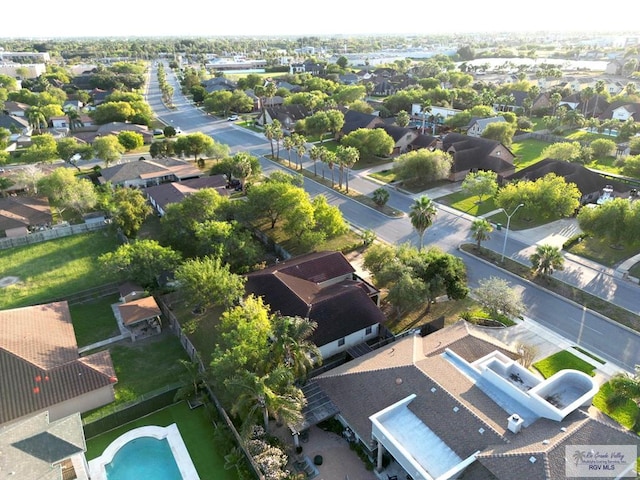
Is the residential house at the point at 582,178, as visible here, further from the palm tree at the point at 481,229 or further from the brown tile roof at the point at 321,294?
the brown tile roof at the point at 321,294

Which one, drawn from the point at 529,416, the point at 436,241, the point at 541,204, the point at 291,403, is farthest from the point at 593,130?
the point at 291,403

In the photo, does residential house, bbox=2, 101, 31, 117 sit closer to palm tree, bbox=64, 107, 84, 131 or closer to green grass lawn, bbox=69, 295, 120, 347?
palm tree, bbox=64, 107, 84, 131

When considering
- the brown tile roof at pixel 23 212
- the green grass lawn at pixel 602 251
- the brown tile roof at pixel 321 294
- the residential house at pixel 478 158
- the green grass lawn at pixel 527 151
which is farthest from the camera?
the green grass lawn at pixel 527 151

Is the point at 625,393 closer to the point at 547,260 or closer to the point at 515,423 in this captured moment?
the point at 515,423

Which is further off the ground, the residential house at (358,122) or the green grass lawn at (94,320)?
the residential house at (358,122)

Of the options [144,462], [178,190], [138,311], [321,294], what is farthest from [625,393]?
[178,190]

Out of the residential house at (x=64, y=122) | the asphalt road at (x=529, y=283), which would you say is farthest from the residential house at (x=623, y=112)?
the residential house at (x=64, y=122)
